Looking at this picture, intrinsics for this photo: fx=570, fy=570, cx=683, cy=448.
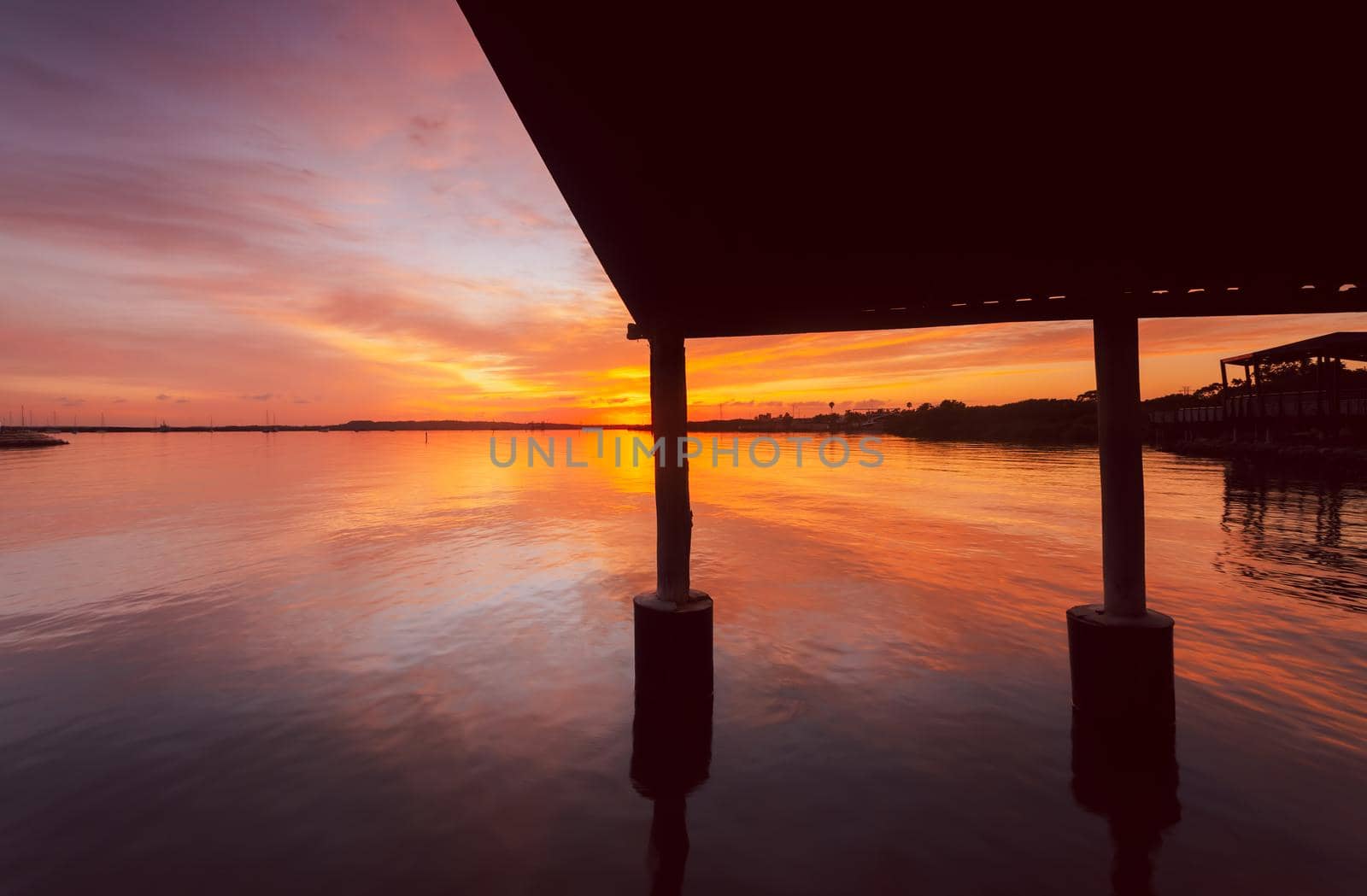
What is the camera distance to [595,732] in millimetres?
6672

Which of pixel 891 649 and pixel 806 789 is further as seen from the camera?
pixel 891 649

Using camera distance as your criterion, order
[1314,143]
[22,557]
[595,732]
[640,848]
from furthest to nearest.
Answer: [22,557] → [595,732] → [640,848] → [1314,143]

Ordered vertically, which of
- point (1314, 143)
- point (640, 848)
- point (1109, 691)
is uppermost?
point (1314, 143)

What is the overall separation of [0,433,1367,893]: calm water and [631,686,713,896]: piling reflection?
125 mm

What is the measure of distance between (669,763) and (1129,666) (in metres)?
4.70

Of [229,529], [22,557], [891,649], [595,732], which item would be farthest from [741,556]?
[22,557]

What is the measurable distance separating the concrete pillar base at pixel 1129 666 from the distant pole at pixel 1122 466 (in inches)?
7.3

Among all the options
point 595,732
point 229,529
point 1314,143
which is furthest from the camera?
point 229,529

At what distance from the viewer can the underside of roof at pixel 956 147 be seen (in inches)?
99.7

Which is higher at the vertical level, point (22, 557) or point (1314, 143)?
point (1314, 143)

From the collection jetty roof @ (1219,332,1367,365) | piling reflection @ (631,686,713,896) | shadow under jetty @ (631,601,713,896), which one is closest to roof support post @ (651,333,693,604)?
shadow under jetty @ (631,601,713,896)

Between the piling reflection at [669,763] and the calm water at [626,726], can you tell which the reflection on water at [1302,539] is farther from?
the piling reflection at [669,763]

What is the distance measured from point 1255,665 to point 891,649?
4917mm

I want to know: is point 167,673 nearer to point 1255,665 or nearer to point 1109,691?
point 1109,691
